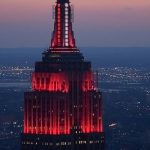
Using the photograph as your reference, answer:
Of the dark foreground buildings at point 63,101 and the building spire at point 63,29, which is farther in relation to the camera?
the building spire at point 63,29

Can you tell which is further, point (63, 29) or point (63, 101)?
point (63, 29)

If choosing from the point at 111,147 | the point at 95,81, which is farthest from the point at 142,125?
the point at 95,81

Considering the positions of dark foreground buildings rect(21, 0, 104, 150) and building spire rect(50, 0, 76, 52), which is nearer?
dark foreground buildings rect(21, 0, 104, 150)

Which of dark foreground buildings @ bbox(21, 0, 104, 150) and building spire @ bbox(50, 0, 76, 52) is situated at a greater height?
building spire @ bbox(50, 0, 76, 52)

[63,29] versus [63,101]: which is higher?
[63,29]

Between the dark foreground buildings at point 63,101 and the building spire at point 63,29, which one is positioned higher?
the building spire at point 63,29

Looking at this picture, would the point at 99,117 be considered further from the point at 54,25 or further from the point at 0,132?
the point at 0,132
